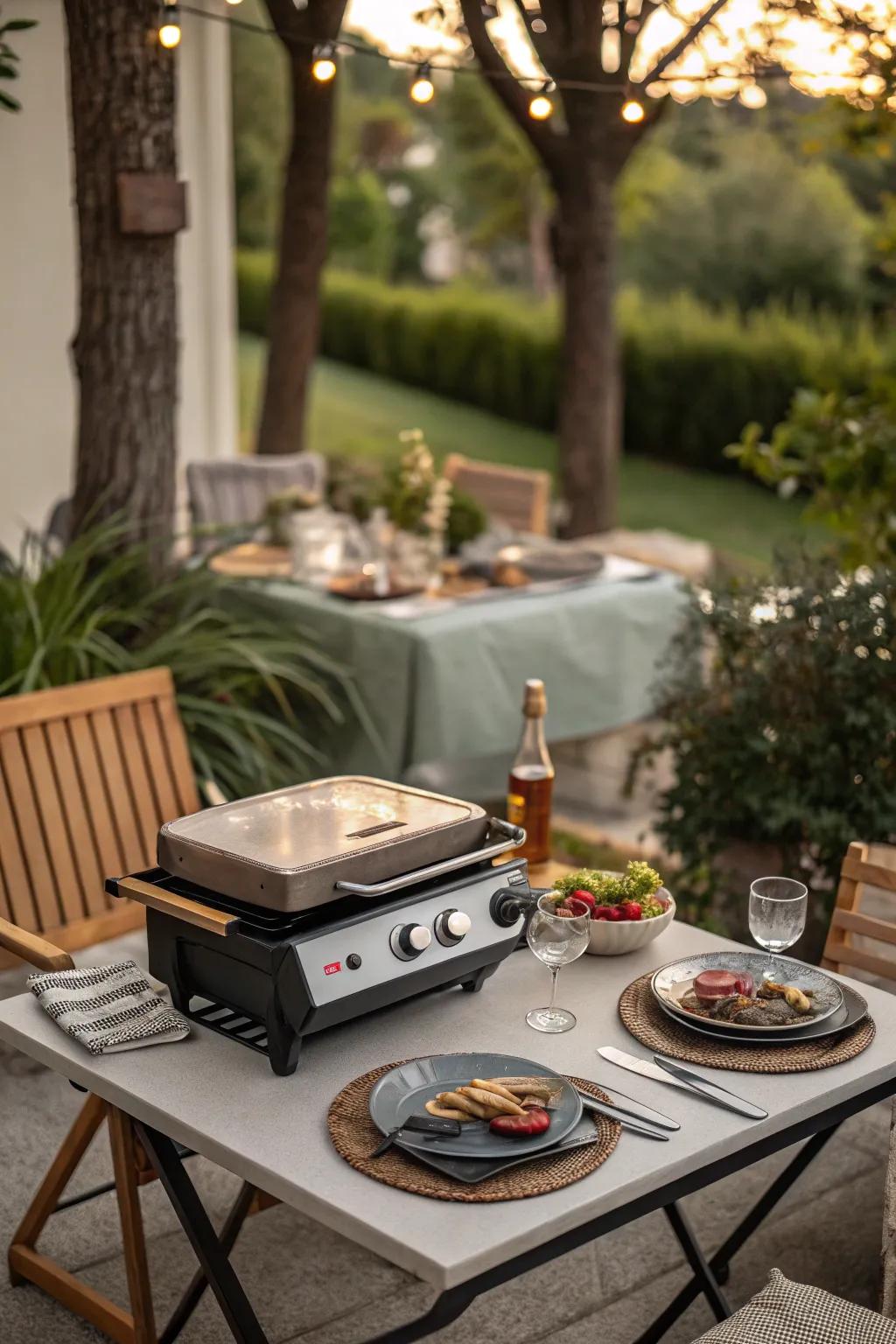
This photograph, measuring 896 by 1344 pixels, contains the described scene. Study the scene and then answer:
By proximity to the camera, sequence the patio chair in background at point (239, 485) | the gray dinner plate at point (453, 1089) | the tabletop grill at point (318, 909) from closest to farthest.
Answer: the gray dinner plate at point (453, 1089) < the tabletop grill at point (318, 909) < the patio chair in background at point (239, 485)

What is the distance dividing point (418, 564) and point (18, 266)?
361cm

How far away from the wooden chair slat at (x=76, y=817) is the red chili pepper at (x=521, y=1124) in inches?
66.6

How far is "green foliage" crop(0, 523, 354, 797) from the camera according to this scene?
387cm

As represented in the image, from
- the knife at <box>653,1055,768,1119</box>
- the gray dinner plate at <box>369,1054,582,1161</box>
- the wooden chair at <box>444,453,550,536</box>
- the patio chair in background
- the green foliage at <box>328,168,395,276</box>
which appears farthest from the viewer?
the green foliage at <box>328,168,395,276</box>

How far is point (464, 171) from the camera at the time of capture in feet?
55.7

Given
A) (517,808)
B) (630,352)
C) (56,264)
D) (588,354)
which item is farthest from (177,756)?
(630,352)

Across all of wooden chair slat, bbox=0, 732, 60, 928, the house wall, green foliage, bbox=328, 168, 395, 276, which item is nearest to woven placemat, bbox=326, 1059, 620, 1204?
wooden chair slat, bbox=0, 732, 60, 928

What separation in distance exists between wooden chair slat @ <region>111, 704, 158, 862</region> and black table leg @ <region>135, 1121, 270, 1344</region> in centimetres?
140

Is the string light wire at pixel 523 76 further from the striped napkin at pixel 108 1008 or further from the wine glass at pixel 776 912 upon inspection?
the striped napkin at pixel 108 1008

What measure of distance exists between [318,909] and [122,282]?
8.38ft

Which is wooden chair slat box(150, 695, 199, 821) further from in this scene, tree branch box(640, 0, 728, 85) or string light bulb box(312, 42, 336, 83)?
tree branch box(640, 0, 728, 85)

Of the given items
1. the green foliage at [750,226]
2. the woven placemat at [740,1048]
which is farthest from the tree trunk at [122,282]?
the green foliage at [750,226]

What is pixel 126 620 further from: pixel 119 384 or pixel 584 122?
pixel 584 122

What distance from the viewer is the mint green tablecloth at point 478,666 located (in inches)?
167
